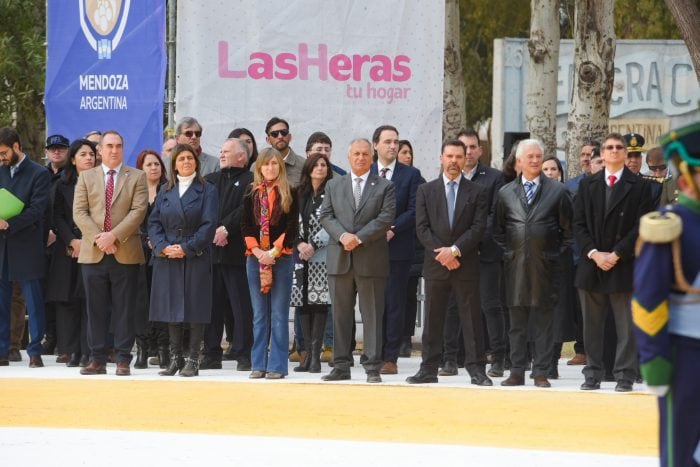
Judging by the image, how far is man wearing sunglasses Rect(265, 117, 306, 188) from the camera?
15352mm

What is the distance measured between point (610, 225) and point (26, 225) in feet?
17.8

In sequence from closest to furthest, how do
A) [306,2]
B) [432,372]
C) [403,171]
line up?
[432,372] < [403,171] < [306,2]

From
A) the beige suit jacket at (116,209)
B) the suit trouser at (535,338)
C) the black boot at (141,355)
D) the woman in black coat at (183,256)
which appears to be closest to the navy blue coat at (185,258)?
the woman in black coat at (183,256)

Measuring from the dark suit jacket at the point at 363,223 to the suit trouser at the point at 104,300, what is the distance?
1.88m

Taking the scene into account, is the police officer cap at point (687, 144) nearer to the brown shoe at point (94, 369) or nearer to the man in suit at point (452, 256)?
the man in suit at point (452, 256)

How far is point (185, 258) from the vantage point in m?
14.2

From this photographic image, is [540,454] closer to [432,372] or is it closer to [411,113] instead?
[432,372]

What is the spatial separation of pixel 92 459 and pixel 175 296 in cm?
473

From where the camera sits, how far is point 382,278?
1395 cm

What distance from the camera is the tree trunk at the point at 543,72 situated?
25.3m

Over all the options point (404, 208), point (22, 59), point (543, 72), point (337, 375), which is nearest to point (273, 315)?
point (337, 375)

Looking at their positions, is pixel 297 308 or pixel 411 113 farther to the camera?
pixel 411 113

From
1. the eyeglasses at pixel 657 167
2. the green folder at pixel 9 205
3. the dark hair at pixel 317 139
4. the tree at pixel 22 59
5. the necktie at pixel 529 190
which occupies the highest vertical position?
the tree at pixel 22 59

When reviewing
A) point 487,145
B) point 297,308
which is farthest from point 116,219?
point 487,145
